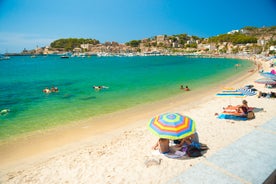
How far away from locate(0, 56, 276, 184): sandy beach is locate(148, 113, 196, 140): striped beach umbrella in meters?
1.02

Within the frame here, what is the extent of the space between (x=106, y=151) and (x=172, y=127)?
10.4 feet

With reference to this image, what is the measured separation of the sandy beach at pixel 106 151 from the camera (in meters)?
6.23

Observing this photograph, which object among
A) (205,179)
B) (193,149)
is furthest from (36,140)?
(205,179)

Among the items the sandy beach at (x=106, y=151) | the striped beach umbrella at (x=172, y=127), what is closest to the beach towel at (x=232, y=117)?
the sandy beach at (x=106, y=151)

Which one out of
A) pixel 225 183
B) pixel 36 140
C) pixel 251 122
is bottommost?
pixel 36 140

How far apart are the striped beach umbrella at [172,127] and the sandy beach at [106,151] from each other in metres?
1.02

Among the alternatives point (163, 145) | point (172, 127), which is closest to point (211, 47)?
point (163, 145)

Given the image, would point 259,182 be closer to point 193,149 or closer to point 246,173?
point 246,173

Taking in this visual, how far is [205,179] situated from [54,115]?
12.9 metres

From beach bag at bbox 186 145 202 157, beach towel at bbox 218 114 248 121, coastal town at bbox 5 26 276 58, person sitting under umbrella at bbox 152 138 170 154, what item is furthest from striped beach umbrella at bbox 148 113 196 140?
coastal town at bbox 5 26 276 58

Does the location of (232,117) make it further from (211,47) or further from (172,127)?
(211,47)

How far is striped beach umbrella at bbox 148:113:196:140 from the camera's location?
6289 millimetres

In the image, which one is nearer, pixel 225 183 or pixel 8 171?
pixel 225 183

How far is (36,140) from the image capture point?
32.8 feet
